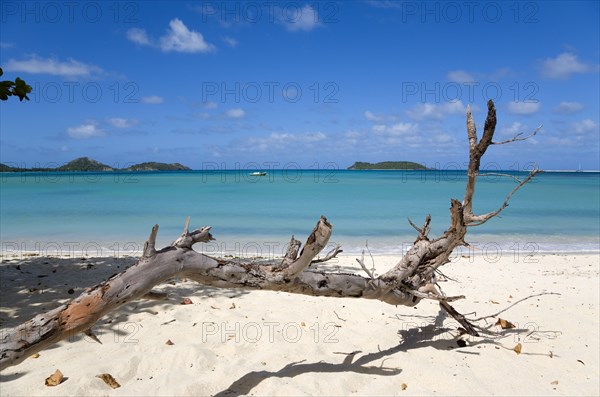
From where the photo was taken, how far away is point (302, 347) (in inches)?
161

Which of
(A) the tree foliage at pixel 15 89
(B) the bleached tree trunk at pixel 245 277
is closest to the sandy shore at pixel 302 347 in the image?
(B) the bleached tree trunk at pixel 245 277

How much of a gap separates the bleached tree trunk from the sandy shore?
0.51 metres

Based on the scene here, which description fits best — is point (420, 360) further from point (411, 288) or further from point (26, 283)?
point (26, 283)

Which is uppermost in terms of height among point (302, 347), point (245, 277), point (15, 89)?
point (15, 89)

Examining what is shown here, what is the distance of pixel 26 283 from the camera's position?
588 cm

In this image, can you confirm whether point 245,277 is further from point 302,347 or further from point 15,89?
point 15,89

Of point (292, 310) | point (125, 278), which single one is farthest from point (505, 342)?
point (125, 278)

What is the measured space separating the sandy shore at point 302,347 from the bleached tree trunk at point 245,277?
0.51 metres

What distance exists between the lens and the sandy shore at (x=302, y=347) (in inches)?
133

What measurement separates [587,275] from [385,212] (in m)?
12.9

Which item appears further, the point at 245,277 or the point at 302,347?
the point at 302,347

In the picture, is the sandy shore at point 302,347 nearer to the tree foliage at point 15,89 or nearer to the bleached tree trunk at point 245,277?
the bleached tree trunk at point 245,277

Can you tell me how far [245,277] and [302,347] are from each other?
1.29 m

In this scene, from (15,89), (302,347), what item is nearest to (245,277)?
(302,347)
